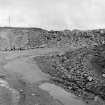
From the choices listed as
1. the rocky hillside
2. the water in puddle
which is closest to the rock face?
the water in puddle

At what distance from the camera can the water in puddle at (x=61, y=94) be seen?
55.7 ft

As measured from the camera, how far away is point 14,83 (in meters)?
20.5

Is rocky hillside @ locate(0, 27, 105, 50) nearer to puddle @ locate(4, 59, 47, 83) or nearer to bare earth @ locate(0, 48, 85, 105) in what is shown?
bare earth @ locate(0, 48, 85, 105)

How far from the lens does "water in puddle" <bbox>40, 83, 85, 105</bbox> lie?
55.7 ft

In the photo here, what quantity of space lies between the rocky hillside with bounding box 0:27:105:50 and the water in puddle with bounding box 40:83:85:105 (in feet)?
42.5

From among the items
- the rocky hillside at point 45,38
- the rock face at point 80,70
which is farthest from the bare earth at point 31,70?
the rocky hillside at point 45,38

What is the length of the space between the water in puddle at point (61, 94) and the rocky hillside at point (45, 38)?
12.9 m

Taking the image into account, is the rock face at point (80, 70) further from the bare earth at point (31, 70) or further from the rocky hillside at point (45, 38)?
the rocky hillside at point (45, 38)

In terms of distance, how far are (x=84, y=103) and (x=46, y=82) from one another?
4.79 meters

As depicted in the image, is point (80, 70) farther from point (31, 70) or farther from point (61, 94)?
point (31, 70)

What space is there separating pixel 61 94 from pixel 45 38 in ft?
70.1

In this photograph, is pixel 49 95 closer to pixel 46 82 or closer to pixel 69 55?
pixel 46 82

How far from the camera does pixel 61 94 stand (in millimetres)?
18297

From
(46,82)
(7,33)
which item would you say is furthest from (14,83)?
(7,33)
